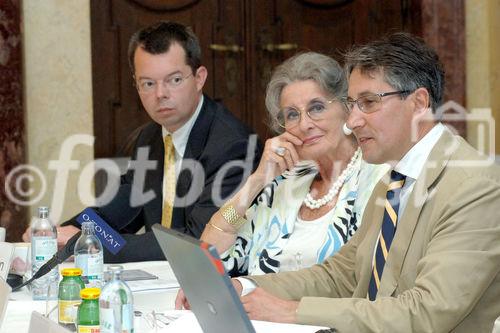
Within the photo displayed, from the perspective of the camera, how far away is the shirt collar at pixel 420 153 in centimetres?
250

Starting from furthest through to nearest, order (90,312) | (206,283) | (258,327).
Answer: (258,327), (90,312), (206,283)

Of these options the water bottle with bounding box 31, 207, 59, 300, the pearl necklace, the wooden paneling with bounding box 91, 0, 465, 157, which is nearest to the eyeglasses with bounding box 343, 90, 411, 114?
the pearl necklace

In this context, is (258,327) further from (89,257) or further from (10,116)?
(10,116)

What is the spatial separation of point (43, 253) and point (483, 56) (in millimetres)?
3198

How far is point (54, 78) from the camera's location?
5426mm

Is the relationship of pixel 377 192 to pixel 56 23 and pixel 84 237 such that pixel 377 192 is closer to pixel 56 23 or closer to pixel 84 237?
pixel 84 237

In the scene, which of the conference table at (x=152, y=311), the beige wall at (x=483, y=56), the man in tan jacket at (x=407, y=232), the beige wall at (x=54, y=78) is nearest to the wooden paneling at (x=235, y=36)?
the beige wall at (x=54, y=78)

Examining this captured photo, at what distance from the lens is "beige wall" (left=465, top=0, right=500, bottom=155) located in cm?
529

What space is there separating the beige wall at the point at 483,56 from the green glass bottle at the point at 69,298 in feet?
11.4

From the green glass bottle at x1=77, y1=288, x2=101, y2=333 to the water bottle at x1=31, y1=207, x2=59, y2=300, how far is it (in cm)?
51

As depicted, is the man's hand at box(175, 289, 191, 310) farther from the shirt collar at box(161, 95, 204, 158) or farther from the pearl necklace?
the shirt collar at box(161, 95, 204, 158)

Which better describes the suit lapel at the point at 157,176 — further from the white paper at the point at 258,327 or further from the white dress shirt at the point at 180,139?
the white paper at the point at 258,327

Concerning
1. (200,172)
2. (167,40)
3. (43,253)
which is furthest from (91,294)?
(167,40)

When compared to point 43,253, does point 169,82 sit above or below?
above
